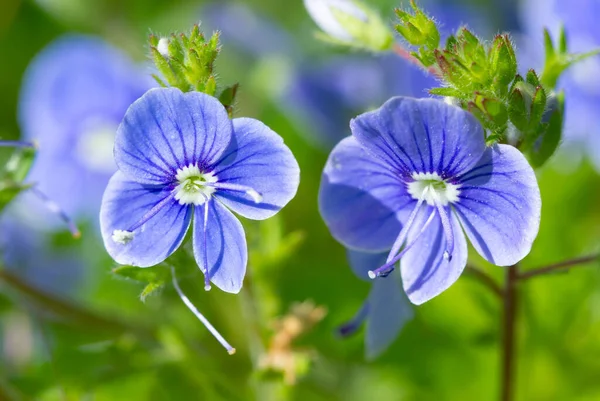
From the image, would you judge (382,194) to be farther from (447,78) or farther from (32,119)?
(32,119)

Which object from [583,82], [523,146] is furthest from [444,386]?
[523,146]

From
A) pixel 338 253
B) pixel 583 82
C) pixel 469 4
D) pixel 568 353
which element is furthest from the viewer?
pixel 469 4

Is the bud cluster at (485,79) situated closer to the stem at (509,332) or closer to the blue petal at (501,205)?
the blue petal at (501,205)

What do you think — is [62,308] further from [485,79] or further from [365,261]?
[485,79]

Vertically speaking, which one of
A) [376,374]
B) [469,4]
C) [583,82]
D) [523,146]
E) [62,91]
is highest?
[469,4]

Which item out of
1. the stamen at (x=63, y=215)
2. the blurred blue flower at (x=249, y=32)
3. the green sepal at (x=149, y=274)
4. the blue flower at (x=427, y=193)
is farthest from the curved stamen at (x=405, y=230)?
the blurred blue flower at (x=249, y=32)

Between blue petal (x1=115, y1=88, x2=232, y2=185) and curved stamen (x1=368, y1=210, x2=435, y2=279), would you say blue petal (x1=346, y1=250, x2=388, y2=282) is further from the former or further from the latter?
blue petal (x1=115, y1=88, x2=232, y2=185)

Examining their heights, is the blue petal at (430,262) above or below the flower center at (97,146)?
above
